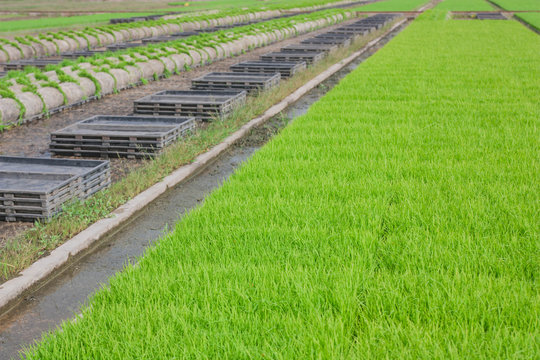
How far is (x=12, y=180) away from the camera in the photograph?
251 inches

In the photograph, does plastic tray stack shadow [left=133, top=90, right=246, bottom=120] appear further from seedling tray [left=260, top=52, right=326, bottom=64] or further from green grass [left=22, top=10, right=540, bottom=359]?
seedling tray [left=260, top=52, right=326, bottom=64]

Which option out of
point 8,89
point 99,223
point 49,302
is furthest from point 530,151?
point 8,89

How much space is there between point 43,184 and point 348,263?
3.62 metres

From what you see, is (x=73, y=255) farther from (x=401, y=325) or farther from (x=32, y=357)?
(x=401, y=325)

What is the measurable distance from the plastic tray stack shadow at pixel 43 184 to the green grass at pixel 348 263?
145cm

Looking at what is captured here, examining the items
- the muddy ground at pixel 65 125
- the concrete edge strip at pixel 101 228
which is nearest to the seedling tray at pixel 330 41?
the muddy ground at pixel 65 125

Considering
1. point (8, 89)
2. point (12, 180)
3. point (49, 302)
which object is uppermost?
point (8, 89)

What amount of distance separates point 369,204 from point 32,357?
3.31 meters

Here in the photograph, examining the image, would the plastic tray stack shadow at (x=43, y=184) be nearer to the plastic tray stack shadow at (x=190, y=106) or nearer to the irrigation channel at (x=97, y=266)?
the irrigation channel at (x=97, y=266)

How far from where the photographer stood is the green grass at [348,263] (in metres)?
3.33

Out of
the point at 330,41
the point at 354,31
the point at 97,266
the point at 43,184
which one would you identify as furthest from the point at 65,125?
the point at 354,31

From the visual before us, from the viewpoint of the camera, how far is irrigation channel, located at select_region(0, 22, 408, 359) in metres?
4.04

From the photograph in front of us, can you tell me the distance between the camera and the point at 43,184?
20.5 ft

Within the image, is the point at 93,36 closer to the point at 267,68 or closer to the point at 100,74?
the point at 267,68
